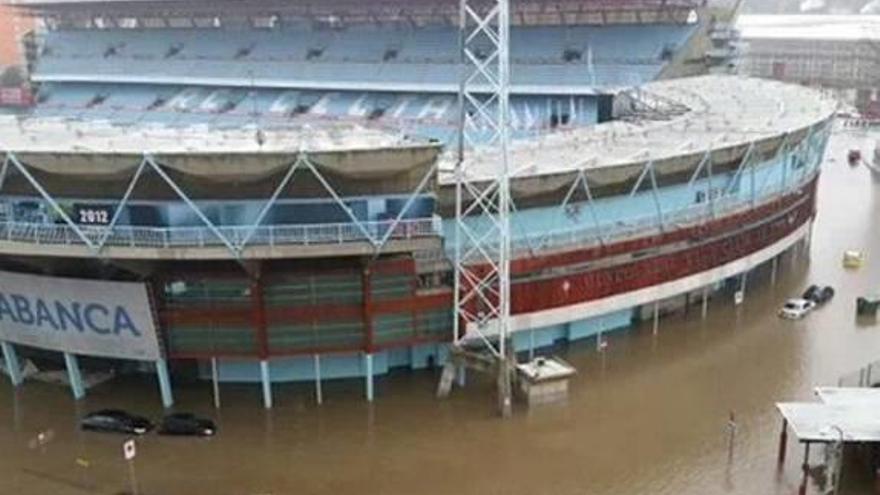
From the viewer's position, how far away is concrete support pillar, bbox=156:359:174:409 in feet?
112

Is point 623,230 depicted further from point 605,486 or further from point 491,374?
point 605,486

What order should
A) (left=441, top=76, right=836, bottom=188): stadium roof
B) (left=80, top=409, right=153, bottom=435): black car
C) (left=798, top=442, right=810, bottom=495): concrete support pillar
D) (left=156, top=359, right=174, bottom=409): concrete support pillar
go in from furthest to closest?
(left=441, top=76, right=836, bottom=188): stadium roof < (left=156, top=359, right=174, bottom=409): concrete support pillar < (left=80, top=409, right=153, bottom=435): black car < (left=798, top=442, right=810, bottom=495): concrete support pillar

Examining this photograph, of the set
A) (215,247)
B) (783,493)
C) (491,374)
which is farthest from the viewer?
(491,374)

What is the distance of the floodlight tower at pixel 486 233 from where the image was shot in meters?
32.8

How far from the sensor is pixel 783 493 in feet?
92.5

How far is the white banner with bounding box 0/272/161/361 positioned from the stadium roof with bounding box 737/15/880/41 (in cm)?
11380

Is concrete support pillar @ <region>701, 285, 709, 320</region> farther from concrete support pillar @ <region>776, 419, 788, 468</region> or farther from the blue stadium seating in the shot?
the blue stadium seating

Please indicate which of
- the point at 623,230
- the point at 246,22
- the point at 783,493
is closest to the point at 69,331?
the point at 623,230

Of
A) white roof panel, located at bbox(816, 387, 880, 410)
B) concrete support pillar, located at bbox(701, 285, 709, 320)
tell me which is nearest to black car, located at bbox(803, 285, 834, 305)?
concrete support pillar, located at bbox(701, 285, 709, 320)

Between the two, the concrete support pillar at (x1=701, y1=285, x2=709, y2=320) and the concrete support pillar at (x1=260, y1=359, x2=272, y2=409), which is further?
the concrete support pillar at (x1=701, y1=285, x2=709, y2=320)

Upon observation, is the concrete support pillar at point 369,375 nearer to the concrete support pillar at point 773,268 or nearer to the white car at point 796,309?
the white car at point 796,309

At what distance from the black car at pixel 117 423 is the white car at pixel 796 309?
28.9m

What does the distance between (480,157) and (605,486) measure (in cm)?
1630

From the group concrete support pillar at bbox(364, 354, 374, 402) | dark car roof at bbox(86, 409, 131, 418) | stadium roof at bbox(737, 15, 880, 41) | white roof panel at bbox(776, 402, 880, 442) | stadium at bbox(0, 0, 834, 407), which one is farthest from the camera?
stadium roof at bbox(737, 15, 880, 41)
